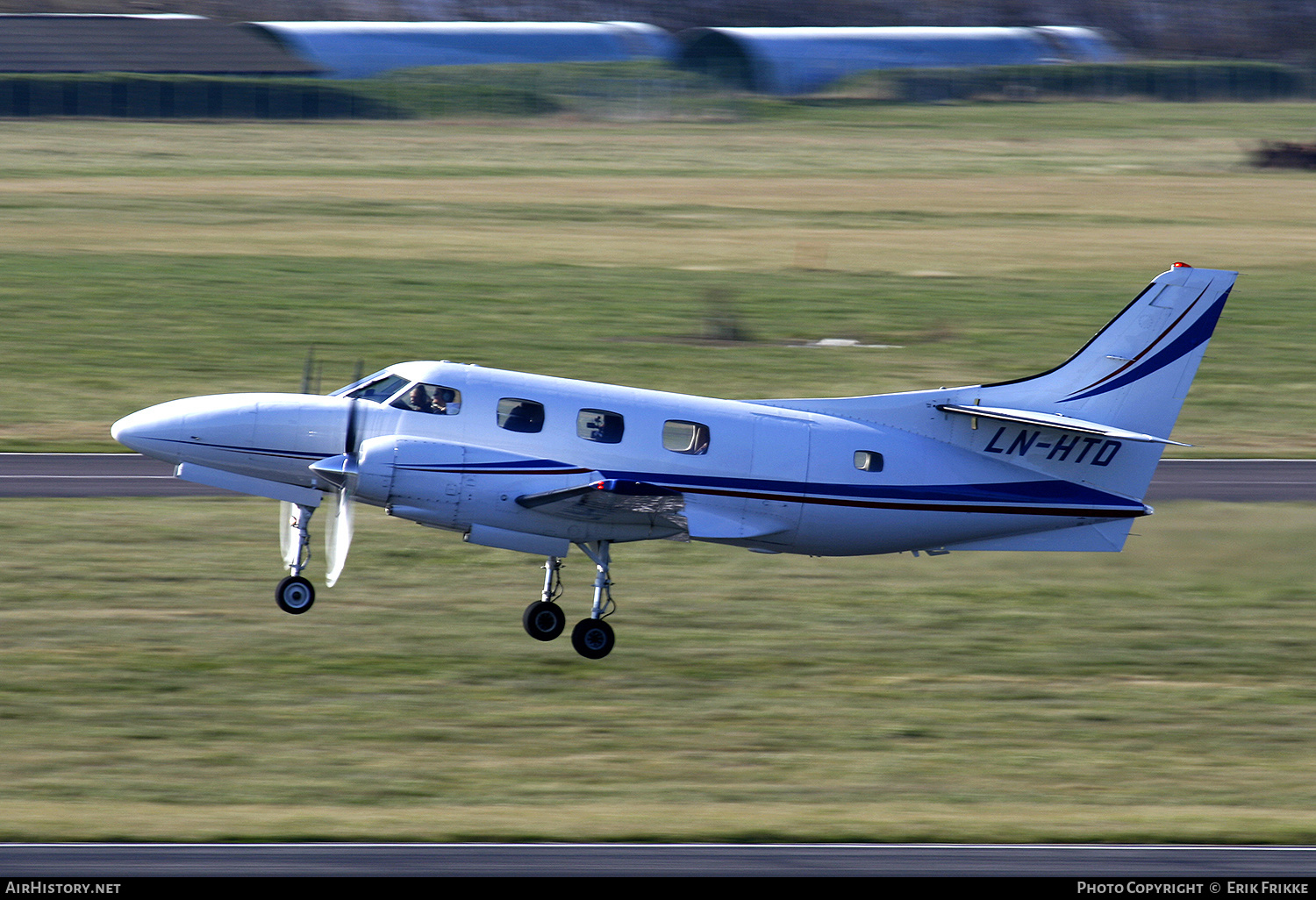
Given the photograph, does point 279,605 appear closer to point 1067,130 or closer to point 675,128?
point 675,128

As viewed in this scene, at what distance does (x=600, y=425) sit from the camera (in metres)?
20.5

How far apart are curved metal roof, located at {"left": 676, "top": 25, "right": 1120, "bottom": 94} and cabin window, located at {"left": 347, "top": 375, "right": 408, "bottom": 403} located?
91179mm

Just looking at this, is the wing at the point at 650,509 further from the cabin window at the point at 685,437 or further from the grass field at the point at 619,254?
the grass field at the point at 619,254

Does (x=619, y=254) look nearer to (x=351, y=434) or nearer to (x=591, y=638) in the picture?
(x=591, y=638)

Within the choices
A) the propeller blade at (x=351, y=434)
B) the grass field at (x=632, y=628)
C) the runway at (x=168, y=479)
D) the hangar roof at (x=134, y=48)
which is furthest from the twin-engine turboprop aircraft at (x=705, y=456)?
the hangar roof at (x=134, y=48)

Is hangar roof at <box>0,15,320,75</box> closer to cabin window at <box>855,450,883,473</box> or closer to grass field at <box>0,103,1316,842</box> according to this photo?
grass field at <box>0,103,1316,842</box>

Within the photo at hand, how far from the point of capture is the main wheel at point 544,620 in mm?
21375

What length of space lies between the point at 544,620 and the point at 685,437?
3517 millimetres

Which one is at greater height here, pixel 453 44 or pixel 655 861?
pixel 453 44

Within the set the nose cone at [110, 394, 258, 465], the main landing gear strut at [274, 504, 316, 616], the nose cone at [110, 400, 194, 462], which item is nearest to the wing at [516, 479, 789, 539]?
the main landing gear strut at [274, 504, 316, 616]

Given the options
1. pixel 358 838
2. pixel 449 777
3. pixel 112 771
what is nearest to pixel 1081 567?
pixel 449 777

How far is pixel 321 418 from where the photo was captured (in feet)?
67.0

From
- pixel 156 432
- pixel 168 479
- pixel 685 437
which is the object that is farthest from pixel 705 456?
pixel 168 479

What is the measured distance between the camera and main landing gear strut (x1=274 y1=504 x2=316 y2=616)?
69.8 feet
